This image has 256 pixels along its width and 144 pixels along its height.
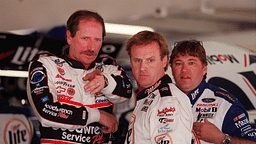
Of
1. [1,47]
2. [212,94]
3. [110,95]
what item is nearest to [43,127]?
[110,95]

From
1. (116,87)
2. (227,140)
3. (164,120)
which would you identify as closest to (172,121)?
(164,120)

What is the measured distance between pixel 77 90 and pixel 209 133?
1.12 m

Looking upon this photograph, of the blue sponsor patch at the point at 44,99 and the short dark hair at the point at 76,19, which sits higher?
the short dark hair at the point at 76,19

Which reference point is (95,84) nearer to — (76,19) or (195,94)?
(76,19)

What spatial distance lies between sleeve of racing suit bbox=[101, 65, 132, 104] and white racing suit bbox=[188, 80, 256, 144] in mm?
650

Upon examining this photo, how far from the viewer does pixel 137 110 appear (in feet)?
6.76

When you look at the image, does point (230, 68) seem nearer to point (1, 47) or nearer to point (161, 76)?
point (161, 76)

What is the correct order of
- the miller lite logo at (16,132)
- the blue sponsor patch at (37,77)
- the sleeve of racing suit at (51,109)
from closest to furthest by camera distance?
the sleeve of racing suit at (51,109)
the blue sponsor patch at (37,77)
the miller lite logo at (16,132)

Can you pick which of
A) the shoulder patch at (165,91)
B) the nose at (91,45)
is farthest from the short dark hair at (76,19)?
the shoulder patch at (165,91)

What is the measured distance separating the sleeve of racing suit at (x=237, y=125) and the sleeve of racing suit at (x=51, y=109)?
1.14 metres

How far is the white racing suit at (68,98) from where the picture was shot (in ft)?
6.55

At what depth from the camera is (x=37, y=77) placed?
2.10 m

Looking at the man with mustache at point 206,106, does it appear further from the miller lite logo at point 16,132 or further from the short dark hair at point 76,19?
the miller lite logo at point 16,132

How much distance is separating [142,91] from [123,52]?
1440 millimetres
